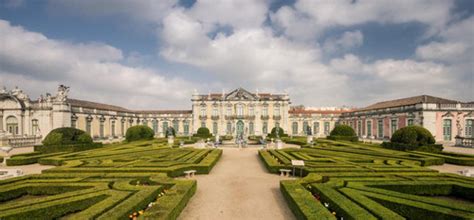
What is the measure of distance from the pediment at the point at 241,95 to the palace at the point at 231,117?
0.18 metres

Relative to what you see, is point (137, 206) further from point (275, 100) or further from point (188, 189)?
point (275, 100)

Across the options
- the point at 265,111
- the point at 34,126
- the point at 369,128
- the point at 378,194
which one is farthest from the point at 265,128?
the point at 378,194

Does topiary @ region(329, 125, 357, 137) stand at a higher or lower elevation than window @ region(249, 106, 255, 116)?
lower

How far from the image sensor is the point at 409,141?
2042cm

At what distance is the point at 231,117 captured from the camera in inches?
1829

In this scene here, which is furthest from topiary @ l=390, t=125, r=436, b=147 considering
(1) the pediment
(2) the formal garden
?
(1) the pediment

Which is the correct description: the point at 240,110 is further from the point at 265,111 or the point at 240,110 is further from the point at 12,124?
the point at 12,124

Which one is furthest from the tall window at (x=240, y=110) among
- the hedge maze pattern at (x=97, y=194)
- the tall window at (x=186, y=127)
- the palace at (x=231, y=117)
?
the hedge maze pattern at (x=97, y=194)

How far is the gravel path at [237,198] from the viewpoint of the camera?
7258mm

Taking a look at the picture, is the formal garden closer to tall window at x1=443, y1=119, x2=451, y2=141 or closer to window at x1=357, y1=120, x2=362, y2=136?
tall window at x1=443, y1=119, x2=451, y2=141

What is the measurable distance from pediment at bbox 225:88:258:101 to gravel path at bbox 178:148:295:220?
3348 centimetres

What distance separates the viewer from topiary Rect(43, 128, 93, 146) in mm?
20794

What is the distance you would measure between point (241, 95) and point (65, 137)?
29394 mm

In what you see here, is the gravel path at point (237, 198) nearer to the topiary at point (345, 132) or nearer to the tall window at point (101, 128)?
the topiary at point (345, 132)
